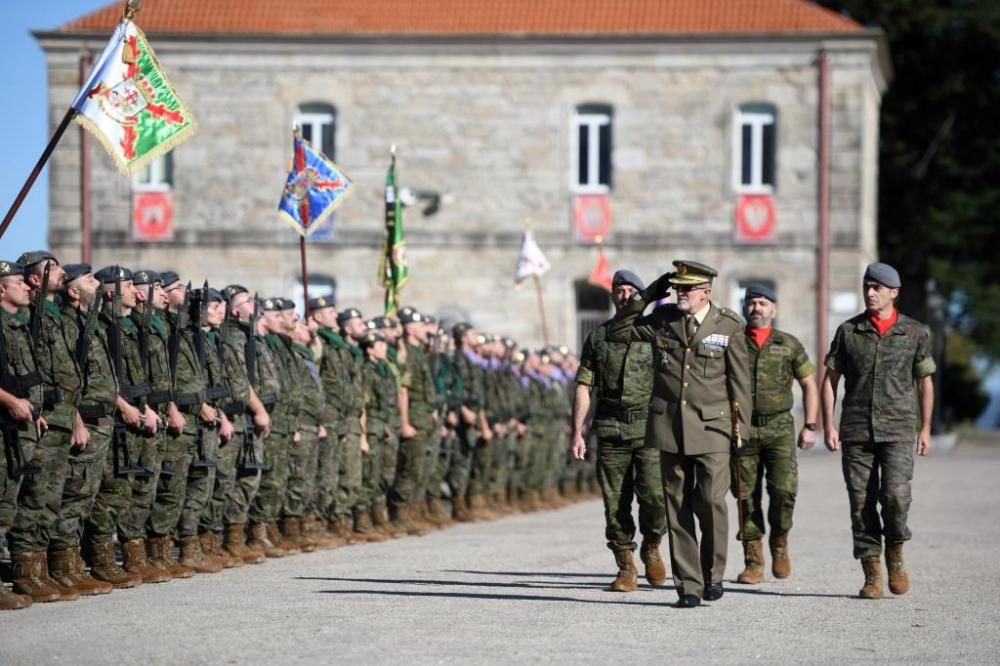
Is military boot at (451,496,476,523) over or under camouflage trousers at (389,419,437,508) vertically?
under

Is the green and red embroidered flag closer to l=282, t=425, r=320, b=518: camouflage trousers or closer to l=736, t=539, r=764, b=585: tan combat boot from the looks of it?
l=282, t=425, r=320, b=518: camouflage trousers

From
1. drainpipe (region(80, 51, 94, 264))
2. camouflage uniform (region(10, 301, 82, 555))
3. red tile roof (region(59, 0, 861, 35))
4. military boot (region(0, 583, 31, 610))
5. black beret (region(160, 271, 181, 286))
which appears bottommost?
military boot (region(0, 583, 31, 610))

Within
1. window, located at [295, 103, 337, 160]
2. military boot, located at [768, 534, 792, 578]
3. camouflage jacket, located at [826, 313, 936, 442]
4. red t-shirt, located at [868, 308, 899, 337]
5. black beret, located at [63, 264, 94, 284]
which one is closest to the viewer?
black beret, located at [63, 264, 94, 284]

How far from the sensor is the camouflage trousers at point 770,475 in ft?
46.0

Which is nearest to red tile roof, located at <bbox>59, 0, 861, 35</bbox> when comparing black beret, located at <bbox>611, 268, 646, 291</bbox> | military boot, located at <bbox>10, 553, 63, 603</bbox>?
black beret, located at <bbox>611, 268, 646, 291</bbox>

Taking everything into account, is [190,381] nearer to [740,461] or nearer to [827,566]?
[740,461]

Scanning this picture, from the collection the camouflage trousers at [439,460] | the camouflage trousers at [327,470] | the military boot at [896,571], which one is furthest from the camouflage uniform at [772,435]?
the camouflage trousers at [439,460]

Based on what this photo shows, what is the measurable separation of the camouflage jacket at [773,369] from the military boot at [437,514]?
22.3 ft

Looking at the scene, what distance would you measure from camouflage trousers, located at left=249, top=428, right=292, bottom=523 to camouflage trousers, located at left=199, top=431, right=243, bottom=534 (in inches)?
27.9

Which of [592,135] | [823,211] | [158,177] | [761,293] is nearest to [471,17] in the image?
[592,135]

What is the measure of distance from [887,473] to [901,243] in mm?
37368

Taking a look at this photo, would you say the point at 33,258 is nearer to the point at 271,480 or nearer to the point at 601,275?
the point at 271,480

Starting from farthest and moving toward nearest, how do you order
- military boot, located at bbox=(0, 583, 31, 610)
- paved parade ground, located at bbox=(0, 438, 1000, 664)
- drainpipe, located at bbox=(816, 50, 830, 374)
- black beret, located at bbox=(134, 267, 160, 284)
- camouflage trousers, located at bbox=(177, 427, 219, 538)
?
drainpipe, located at bbox=(816, 50, 830, 374) → camouflage trousers, located at bbox=(177, 427, 219, 538) → black beret, located at bbox=(134, 267, 160, 284) → military boot, located at bbox=(0, 583, 31, 610) → paved parade ground, located at bbox=(0, 438, 1000, 664)

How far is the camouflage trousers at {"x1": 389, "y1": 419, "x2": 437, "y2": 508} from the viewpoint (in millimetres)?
19250
